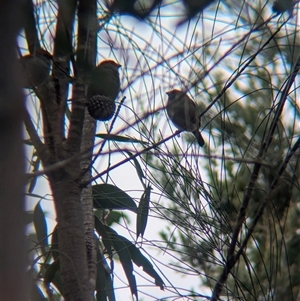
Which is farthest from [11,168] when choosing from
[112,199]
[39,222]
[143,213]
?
[39,222]

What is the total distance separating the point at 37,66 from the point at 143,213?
528mm

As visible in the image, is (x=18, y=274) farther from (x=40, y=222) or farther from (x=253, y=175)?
(x=40, y=222)

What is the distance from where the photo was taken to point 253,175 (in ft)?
4.65

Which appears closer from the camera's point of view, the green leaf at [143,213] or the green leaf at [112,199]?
the green leaf at [143,213]

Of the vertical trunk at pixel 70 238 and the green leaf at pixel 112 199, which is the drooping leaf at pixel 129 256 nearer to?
the green leaf at pixel 112 199

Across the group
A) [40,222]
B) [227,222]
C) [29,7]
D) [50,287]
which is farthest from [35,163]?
[29,7]

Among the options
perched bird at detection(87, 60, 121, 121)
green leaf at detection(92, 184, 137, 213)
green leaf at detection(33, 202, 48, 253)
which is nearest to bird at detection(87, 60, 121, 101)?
perched bird at detection(87, 60, 121, 121)

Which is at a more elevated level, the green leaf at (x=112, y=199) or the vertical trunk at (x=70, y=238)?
the green leaf at (x=112, y=199)

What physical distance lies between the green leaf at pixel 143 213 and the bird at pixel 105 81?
0.30 m

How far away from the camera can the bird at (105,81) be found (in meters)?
1.37

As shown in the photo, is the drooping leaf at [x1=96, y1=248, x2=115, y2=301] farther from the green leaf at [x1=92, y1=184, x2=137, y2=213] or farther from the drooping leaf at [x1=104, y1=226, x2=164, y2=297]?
the green leaf at [x1=92, y1=184, x2=137, y2=213]

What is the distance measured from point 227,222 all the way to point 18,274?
0.97 meters

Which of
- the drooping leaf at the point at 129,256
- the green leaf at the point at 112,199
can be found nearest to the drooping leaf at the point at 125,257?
the drooping leaf at the point at 129,256

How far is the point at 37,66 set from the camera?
4.65 ft
